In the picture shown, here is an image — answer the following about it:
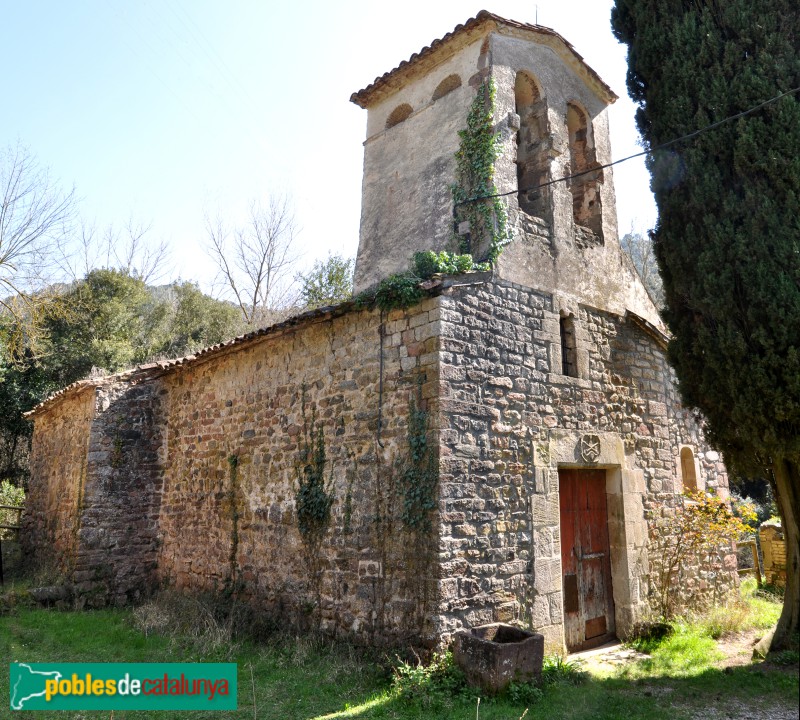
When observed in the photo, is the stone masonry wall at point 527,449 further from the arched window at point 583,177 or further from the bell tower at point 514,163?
the arched window at point 583,177

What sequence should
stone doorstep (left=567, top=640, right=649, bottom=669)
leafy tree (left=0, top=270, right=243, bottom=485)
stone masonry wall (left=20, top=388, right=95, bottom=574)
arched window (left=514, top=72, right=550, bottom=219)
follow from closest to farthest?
stone doorstep (left=567, top=640, right=649, bottom=669) < arched window (left=514, top=72, right=550, bottom=219) < stone masonry wall (left=20, top=388, right=95, bottom=574) < leafy tree (left=0, top=270, right=243, bottom=485)

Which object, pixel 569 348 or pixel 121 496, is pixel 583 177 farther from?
pixel 121 496

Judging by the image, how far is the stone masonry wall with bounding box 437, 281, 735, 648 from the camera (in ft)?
20.1

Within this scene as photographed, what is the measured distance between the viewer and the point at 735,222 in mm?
6391

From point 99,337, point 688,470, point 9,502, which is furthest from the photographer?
point 99,337

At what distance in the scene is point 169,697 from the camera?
5.34 metres

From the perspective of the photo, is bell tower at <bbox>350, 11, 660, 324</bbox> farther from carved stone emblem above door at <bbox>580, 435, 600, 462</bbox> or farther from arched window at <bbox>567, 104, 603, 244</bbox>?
carved stone emblem above door at <bbox>580, 435, 600, 462</bbox>

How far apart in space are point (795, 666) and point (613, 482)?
263 centimetres

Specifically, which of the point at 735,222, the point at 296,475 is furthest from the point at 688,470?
the point at 296,475

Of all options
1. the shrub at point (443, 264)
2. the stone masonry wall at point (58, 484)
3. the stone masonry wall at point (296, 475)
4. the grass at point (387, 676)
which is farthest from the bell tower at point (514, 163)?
the stone masonry wall at point (58, 484)

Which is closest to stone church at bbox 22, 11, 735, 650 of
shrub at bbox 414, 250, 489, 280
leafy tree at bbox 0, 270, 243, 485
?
shrub at bbox 414, 250, 489, 280

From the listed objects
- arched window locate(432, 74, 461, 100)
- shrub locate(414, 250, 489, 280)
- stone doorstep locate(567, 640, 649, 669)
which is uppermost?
arched window locate(432, 74, 461, 100)

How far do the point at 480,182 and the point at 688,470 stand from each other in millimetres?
5307

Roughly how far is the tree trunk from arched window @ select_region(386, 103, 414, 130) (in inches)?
276
